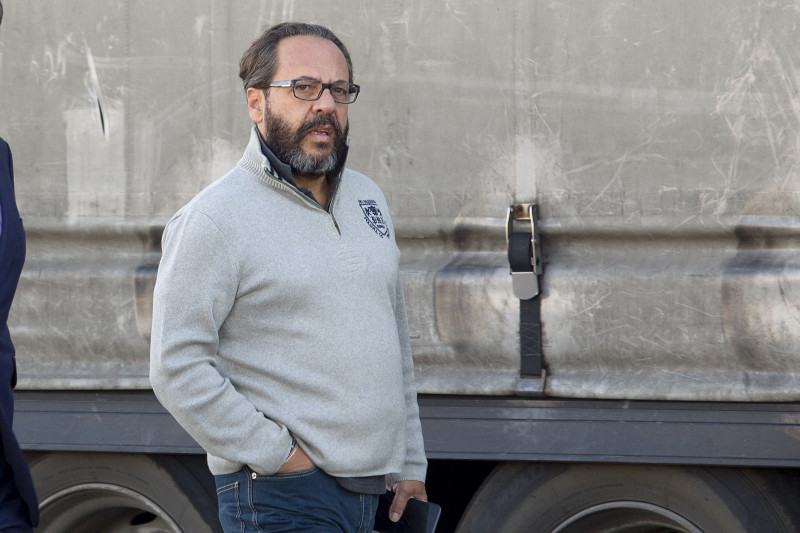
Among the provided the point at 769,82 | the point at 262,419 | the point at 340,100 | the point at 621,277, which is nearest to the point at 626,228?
the point at 621,277

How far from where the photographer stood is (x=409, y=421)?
8.46 feet

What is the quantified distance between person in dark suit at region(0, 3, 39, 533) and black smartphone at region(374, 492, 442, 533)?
2.75 ft

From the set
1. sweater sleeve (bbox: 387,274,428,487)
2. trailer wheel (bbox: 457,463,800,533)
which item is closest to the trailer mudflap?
trailer wheel (bbox: 457,463,800,533)

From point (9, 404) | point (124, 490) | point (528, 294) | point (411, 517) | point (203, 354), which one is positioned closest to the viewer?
point (203, 354)

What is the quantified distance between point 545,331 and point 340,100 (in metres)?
0.99

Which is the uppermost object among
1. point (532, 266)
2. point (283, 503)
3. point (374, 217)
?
point (374, 217)

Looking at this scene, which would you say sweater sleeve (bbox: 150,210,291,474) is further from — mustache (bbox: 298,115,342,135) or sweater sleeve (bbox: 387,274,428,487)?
sweater sleeve (bbox: 387,274,428,487)

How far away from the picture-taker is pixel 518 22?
2947 mm

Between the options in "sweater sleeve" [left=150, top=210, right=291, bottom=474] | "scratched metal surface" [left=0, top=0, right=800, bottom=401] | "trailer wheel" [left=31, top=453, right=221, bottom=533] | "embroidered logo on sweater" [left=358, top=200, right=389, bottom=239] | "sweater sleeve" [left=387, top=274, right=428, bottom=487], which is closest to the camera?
"sweater sleeve" [left=150, top=210, right=291, bottom=474]

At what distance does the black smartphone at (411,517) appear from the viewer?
248cm

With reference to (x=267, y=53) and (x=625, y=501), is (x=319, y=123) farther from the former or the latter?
(x=625, y=501)

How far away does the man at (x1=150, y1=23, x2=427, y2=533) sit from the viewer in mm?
2121

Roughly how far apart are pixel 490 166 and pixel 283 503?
4.11 feet

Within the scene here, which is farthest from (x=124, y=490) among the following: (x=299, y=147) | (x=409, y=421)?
(x=299, y=147)
